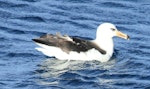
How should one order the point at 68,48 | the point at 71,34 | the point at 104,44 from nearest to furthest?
the point at 68,48, the point at 104,44, the point at 71,34

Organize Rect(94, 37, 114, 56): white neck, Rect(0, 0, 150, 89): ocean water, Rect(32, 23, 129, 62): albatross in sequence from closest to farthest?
Rect(0, 0, 150, 89): ocean water → Rect(32, 23, 129, 62): albatross → Rect(94, 37, 114, 56): white neck

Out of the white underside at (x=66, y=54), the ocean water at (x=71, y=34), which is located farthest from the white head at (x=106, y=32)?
the white underside at (x=66, y=54)

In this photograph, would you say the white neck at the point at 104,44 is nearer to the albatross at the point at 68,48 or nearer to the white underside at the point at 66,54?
the albatross at the point at 68,48

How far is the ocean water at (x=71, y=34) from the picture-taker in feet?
55.0

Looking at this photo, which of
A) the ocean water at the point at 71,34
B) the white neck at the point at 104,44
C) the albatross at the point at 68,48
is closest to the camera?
the ocean water at the point at 71,34

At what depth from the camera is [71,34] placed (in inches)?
820

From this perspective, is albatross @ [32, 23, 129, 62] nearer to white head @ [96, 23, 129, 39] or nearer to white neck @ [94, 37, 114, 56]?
white neck @ [94, 37, 114, 56]

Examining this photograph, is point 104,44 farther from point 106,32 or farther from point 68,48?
point 68,48

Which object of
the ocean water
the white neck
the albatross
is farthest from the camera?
the white neck

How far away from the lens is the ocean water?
55.0 ft

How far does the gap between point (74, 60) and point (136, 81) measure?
2047mm

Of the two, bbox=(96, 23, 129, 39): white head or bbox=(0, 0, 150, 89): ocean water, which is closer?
bbox=(0, 0, 150, 89): ocean water

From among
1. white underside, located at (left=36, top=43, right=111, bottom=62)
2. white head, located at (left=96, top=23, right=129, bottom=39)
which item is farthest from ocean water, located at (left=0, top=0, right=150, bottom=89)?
white head, located at (left=96, top=23, right=129, bottom=39)

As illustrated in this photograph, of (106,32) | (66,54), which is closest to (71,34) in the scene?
(106,32)
